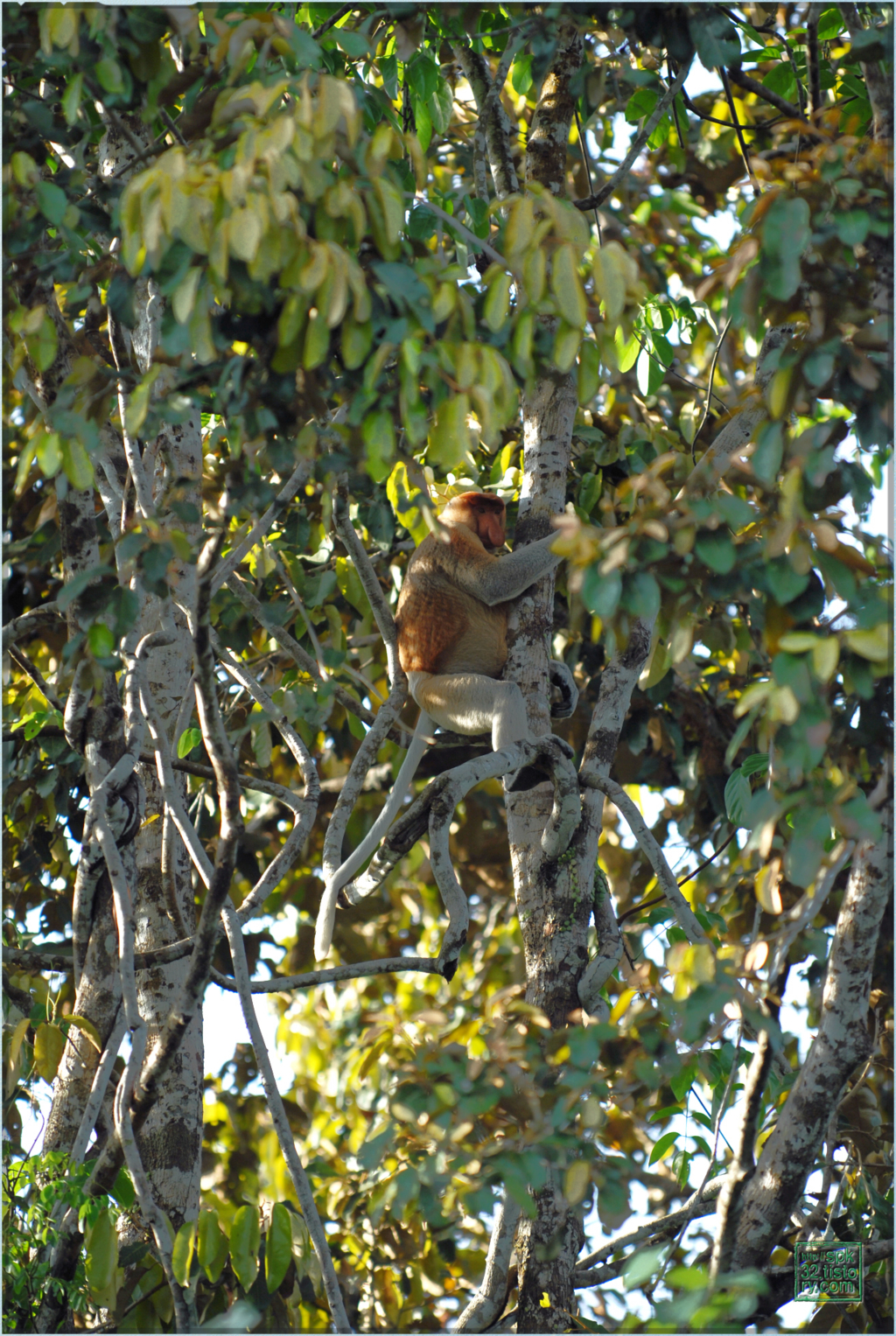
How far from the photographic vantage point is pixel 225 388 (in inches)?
85.6

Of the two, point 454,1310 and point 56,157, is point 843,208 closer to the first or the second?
point 56,157

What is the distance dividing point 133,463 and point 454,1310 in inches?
156

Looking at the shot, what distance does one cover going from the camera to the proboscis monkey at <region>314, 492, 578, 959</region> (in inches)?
148

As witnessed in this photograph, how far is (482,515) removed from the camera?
4.10 metres

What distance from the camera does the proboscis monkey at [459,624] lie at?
12.4ft

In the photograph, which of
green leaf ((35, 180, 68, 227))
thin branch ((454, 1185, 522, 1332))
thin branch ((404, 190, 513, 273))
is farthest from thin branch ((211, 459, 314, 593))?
thin branch ((454, 1185, 522, 1332))

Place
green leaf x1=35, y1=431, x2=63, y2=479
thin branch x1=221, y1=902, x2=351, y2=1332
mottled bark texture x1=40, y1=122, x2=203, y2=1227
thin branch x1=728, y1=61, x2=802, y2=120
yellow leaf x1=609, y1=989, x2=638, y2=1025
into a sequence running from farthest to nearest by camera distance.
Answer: mottled bark texture x1=40, y1=122, x2=203, y2=1227 < thin branch x1=728, y1=61, x2=802, y2=120 < thin branch x1=221, y1=902, x2=351, y2=1332 < yellow leaf x1=609, y1=989, x2=638, y2=1025 < green leaf x1=35, y1=431, x2=63, y2=479

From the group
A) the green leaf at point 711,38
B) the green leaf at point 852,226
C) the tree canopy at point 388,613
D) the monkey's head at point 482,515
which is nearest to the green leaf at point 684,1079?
the tree canopy at point 388,613

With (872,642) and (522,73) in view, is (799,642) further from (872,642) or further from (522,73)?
(522,73)

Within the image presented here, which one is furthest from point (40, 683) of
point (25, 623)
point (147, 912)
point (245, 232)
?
point (245, 232)

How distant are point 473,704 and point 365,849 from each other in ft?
1.93

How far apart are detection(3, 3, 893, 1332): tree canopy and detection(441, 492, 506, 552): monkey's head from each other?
0.44 feet

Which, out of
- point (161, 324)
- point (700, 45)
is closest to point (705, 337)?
point (700, 45)

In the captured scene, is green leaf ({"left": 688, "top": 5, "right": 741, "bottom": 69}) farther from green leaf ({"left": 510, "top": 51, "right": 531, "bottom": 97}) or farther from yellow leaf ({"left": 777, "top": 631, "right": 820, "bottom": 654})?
yellow leaf ({"left": 777, "top": 631, "right": 820, "bottom": 654})
